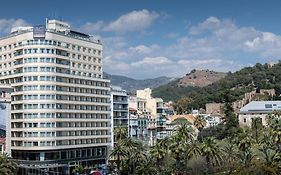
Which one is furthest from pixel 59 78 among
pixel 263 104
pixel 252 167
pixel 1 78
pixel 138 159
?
pixel 263 104

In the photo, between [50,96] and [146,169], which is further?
[50,96]

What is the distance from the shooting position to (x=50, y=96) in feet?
326

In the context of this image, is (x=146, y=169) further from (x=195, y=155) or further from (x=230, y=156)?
(x=230, y=156)

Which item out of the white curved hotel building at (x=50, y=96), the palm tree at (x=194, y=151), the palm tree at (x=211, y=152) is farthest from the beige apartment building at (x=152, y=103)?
the palm tree at (x=211, y=152)

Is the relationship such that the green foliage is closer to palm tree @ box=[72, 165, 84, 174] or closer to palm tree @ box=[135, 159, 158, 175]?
palm tree @ box=[135, 159, 158, 175]

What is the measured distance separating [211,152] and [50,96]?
120ft

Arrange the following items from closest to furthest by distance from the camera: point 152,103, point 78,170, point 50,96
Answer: point 50,96 → point 78,170 → point 152,103

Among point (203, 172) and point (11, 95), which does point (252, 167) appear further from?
point (11, 95)

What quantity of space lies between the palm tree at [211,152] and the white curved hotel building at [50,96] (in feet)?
108

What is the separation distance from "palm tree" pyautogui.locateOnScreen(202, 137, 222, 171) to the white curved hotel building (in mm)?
32804

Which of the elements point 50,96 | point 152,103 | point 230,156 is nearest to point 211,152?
point 230,156

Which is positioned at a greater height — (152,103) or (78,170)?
(152,103)

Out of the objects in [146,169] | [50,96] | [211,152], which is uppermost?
[50,96]

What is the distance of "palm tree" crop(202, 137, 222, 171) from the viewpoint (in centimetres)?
8531
